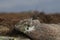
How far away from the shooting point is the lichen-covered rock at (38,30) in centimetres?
211

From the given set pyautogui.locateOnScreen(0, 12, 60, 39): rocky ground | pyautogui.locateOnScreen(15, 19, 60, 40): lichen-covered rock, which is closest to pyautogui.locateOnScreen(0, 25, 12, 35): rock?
pyautogui.locateOnScreen(0, 12, 60, 39): rocky ground

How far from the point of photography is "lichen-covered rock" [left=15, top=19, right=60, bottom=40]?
2.11 meters

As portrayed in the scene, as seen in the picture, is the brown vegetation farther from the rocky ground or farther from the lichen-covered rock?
the lichen-covered rock

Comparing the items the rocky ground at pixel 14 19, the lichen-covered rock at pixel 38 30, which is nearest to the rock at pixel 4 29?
the rocky ground at pixel 14 19

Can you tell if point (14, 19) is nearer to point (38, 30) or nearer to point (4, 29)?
point (4, 29)

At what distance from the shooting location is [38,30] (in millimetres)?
2150

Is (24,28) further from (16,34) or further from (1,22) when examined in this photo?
(1,22)

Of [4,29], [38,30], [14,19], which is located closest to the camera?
[38,30]

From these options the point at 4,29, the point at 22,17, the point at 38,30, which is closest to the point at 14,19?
the point at 22,17

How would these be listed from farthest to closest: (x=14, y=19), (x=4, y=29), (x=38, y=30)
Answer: (x=14, y=19) → (x=4, y=29) → (x=38, y=30)

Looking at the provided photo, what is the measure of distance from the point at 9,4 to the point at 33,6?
17.1 inches

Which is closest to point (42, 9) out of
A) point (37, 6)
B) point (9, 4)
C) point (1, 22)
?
point (37, 6)

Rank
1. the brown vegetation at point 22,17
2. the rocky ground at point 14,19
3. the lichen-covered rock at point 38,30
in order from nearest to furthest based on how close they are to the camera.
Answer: the lichen-covered rock at point 38,30, the rocky ground at point 14,19, the brown vegetation at point 22,17

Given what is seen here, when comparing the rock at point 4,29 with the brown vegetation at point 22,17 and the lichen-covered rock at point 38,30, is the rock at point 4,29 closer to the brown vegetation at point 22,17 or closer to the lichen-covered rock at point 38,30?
the brown vegetation at point 22,17
